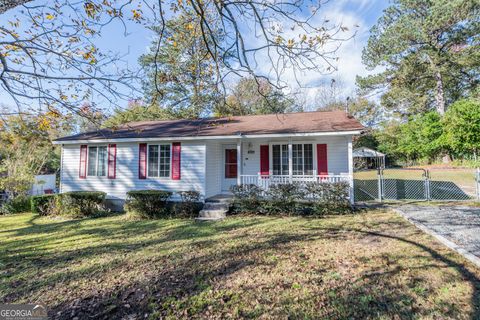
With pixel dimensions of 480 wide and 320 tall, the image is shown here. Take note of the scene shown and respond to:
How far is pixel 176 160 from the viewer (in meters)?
10.1

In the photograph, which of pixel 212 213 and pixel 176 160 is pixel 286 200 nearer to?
pixel 212 213

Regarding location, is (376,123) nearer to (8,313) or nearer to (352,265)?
(352,265)

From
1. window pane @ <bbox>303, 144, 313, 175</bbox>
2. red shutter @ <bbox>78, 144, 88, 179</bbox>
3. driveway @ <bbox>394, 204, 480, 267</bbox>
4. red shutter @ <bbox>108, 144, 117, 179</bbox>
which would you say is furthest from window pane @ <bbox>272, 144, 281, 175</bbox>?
red shutter @ <bbox>78, 144, 88, 179</bbox>

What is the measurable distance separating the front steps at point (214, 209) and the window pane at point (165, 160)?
216 centimetres

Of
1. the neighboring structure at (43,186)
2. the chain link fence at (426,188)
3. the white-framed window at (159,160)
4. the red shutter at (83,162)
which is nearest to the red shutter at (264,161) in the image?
the white-framed window at (159,160)

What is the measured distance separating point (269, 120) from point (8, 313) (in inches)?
413

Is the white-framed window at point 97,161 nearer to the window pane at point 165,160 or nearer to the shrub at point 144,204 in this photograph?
the window pane at point 165,160

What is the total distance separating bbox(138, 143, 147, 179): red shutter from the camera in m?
10.3

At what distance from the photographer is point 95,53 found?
4.87 metres

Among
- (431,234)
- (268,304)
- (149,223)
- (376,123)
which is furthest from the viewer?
(376,123)

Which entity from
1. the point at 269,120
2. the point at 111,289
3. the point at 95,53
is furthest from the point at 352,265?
the point at 269,120

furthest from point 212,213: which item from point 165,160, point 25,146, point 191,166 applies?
point 25,146

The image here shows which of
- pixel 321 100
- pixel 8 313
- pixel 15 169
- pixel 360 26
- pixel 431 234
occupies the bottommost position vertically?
pixel 8 313

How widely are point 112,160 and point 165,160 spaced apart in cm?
245
